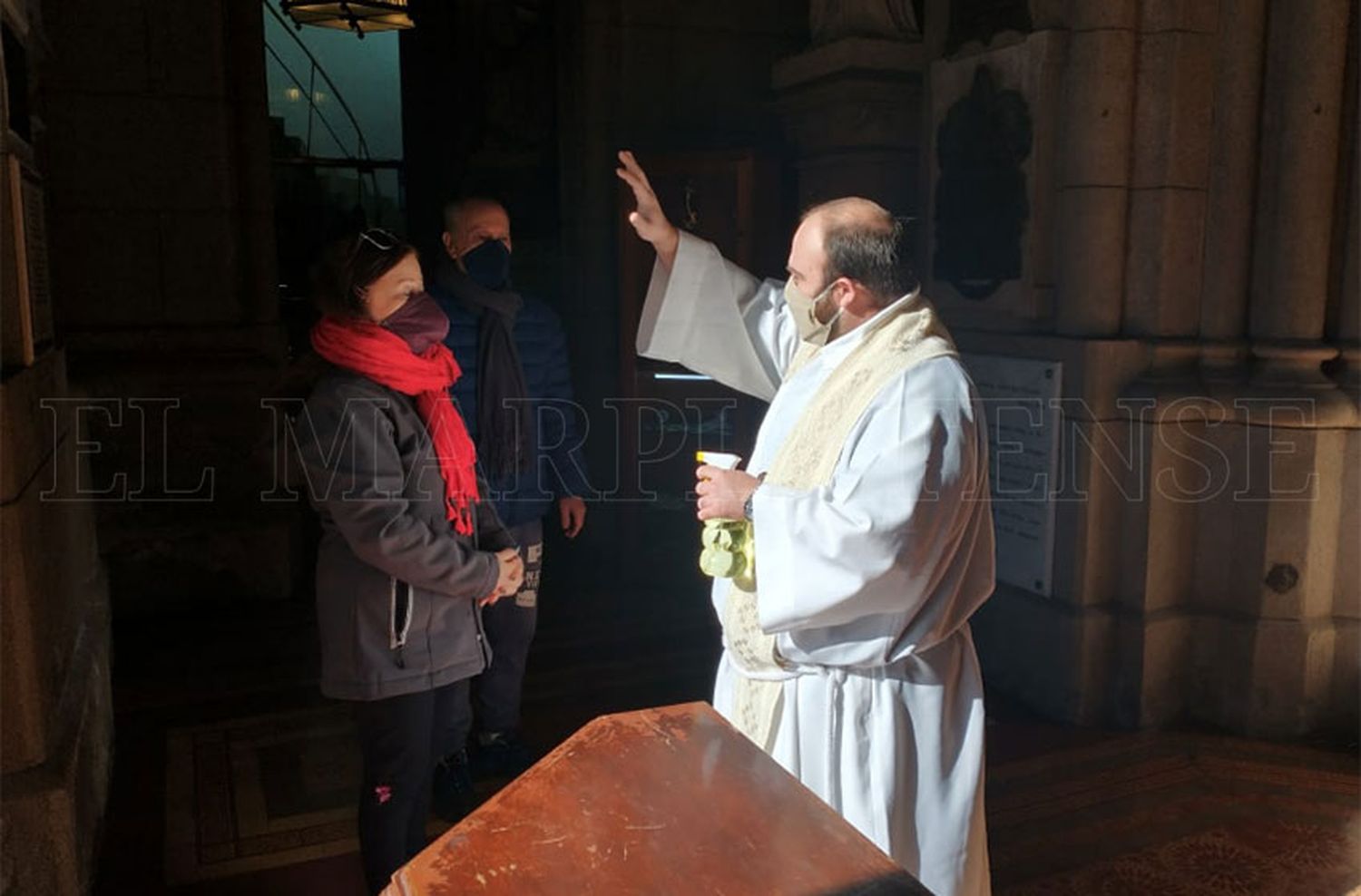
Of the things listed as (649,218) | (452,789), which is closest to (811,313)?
(649,218)

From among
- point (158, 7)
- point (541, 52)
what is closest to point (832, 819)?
point (158, 7)

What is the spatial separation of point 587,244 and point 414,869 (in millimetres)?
5121

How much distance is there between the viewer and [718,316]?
3.13m

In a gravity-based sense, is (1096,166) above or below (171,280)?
above

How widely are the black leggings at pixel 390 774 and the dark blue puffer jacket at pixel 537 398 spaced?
3.58 ft

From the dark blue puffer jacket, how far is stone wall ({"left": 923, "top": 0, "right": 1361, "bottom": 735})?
5.64 ft

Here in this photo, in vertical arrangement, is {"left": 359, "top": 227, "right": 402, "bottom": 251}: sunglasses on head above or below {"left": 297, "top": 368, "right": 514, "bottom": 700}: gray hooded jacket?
above

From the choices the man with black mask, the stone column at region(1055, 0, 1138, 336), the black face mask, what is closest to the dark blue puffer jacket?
the man with black mask

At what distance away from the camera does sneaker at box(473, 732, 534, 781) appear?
3609 millimetres

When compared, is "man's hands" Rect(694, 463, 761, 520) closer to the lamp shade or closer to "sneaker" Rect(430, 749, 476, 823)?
"sneaker" Rect(430, 749, 476, 823)

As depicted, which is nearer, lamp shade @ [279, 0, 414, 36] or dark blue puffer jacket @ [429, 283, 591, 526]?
dark blue puffer jacket @ [429, 283, 591, 526]

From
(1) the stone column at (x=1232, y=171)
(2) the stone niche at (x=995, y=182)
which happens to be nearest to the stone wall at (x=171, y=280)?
(2) the stone niche at (x=995, y=182)

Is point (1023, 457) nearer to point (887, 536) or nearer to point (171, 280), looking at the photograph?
point (887, 536)

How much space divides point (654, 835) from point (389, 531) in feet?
3.93
